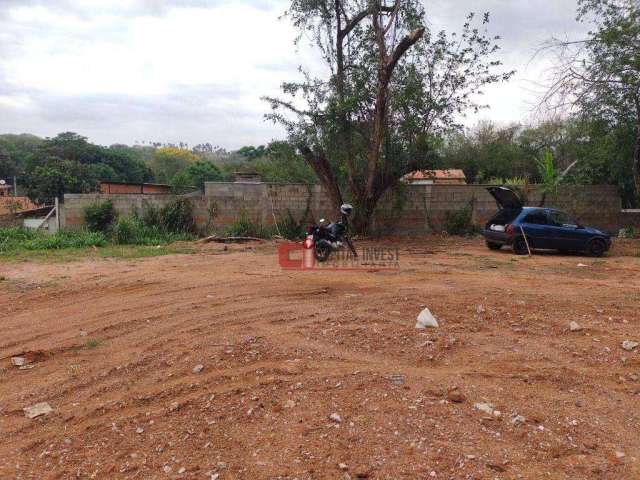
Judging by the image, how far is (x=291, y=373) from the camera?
3.62 metres

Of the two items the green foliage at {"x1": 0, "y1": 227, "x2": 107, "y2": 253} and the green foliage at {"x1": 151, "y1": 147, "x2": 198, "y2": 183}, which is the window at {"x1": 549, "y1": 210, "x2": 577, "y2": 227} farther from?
the green foliage at {"x1": 151, "y1": 147, "x2": 198, "y2": 183}

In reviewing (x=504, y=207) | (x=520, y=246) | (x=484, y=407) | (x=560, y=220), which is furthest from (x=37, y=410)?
(x=560, y=220)

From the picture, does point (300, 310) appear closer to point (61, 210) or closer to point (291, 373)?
point (291, 373)

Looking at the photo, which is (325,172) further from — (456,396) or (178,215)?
(456,396)

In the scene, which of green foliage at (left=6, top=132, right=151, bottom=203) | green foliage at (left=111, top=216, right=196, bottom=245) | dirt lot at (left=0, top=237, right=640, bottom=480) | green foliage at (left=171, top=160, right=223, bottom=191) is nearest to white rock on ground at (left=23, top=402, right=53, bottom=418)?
dirt lot at (left=0, top=237, right=640, bottom=480)

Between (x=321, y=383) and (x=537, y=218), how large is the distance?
9.46m

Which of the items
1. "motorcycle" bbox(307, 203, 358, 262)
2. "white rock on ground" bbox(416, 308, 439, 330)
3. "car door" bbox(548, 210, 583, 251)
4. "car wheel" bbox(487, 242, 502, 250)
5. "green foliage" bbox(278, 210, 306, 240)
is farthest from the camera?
"green foliage" bbox(278, 210, 306, 240)

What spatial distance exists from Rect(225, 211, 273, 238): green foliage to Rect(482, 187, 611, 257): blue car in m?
6.68

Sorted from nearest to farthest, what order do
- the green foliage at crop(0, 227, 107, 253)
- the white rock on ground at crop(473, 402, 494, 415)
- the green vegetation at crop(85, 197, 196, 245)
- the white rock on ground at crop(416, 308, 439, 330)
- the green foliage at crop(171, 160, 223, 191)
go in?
the white rock on ground at crop(473, 402, 494, 415) < the white rock on ground at crop(416, 308, 439, 330) < the green foliage at crop(0, 227, 107, 253) < the green vegetation at crop(85, 197, 196, 245) < the green foliage at crop(171, 160, 223, 191)

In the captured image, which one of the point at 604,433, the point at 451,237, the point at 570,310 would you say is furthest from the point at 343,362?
the point at 451,237

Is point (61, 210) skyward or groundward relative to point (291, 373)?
skyward

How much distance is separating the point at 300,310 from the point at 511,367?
2.50 metres

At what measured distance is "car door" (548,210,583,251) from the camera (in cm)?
1113

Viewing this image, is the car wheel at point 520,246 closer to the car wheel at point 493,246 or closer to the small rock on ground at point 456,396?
the car wheel at point 493,246
